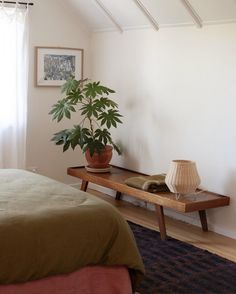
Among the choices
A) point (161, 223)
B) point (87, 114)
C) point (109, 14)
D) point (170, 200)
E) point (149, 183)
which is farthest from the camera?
point (109, 14)

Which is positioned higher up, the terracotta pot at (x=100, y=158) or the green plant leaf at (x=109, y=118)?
the green plant leaf at (x=109, y=118)

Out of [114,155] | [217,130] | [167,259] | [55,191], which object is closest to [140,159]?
[114,155]

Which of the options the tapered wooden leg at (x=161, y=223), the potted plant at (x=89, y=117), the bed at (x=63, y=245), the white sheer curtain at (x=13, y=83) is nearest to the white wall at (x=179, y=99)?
the potted plant at (x=89, y=117)

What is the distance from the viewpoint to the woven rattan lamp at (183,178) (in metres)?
4.05

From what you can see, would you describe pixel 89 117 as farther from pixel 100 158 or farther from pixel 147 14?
pixel 147 14

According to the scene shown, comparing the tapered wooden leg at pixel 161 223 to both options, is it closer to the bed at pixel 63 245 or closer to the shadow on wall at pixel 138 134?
the shadow on wall at pixel 138 134

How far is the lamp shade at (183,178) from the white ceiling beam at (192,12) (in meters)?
1.18

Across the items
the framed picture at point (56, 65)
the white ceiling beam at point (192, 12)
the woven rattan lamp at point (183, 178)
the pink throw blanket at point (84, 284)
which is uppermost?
the white ceiling beam at point (192, 12)

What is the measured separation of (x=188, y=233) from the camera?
4.30m

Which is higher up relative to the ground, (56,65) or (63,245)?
(56,65)

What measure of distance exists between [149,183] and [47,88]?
1850 mm

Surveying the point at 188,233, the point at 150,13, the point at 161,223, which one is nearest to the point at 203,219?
the point at 188,233

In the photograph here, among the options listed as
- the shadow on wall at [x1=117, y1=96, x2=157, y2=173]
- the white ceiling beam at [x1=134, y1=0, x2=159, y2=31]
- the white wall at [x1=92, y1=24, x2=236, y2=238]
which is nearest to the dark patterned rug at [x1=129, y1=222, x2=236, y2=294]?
the white wall at [x1=92, y1=24, x2=236, y2=238]

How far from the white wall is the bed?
5.05 ft
